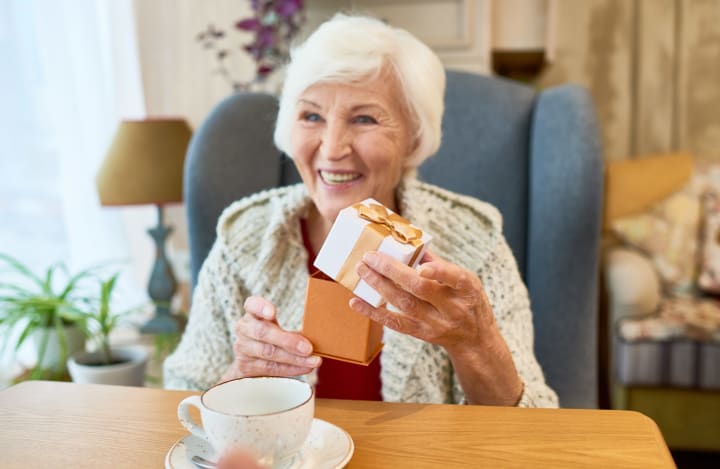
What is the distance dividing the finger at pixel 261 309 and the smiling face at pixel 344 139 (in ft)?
1.01

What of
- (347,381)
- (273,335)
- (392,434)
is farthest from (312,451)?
(347,381)

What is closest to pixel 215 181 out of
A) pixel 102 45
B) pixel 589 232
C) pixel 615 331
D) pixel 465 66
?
pixel 589 232

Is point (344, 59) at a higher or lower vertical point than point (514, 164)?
higher

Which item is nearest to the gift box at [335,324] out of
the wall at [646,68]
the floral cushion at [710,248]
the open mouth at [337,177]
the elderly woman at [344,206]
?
the elderly woman at [344,206]

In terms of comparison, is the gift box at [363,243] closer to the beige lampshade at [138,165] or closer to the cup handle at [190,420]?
the cup handle at [190,420]

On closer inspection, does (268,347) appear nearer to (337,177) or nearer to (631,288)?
(337,177)

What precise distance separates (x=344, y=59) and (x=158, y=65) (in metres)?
1.71

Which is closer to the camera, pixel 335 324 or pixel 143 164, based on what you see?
pixel 335 324

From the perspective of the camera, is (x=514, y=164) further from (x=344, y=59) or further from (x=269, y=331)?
(x=269, y=331)

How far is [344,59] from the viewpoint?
1.12 metres

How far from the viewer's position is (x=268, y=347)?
32.7 inches

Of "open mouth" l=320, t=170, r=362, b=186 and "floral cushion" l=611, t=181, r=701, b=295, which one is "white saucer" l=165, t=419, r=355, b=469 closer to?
"open mouth" l=320, t=170, r=362, b=186

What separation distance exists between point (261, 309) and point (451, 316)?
0.23m

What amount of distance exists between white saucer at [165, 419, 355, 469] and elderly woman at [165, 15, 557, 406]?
358 millimetres
